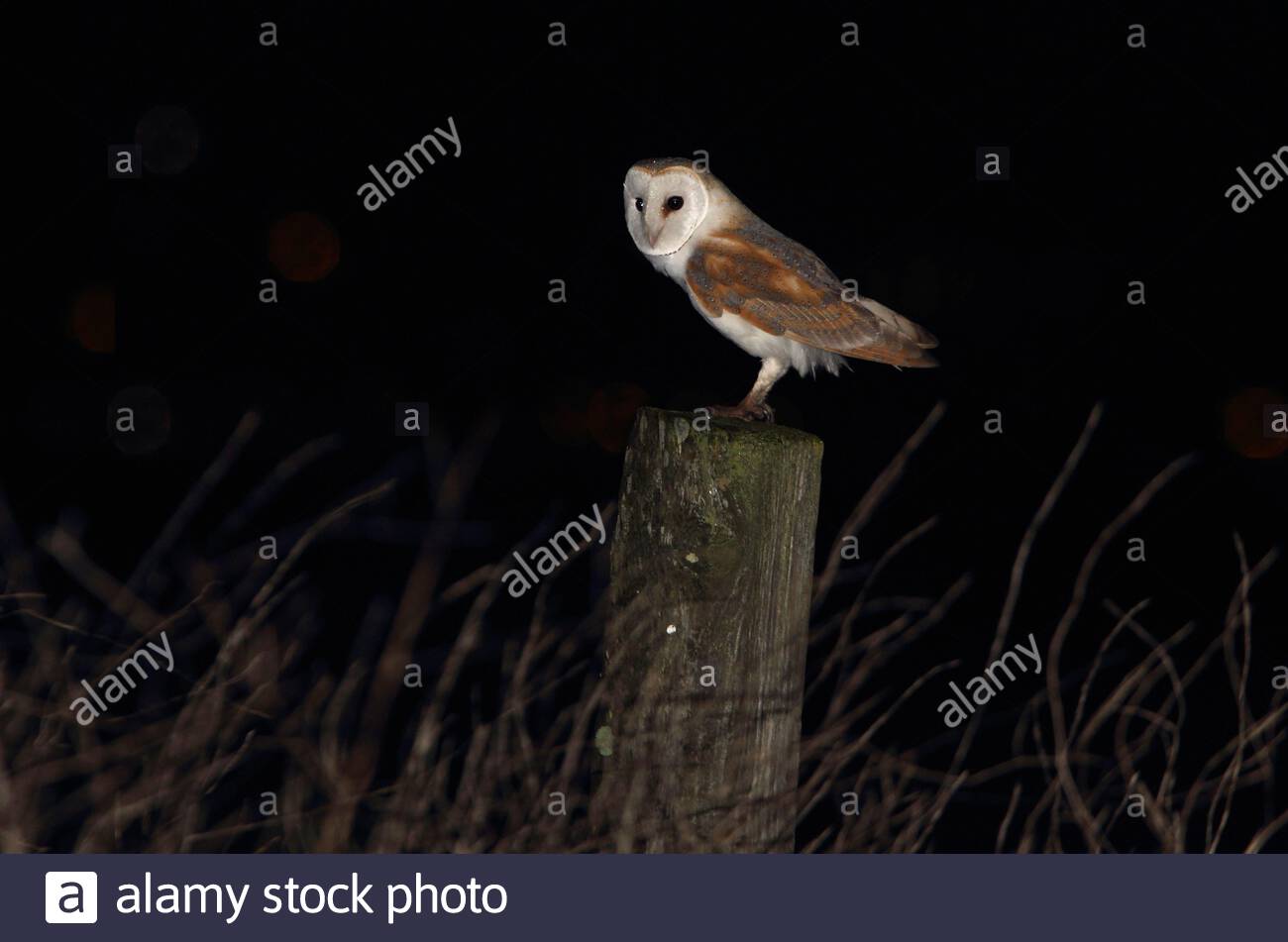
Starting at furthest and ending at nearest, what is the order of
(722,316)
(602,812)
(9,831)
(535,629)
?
(722,316) < (602,812) < (535,629) < (9,831)

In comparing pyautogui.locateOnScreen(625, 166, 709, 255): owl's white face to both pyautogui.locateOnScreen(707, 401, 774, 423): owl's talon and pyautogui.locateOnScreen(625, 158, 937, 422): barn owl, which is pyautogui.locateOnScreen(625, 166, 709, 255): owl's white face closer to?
pyautogui.locateOnScreen(625, 158, 937, 422): barn owl

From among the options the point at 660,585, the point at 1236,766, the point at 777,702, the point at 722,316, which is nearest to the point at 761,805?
the point at 777,702

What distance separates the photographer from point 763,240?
502cm

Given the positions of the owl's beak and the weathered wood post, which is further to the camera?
the owl's beak

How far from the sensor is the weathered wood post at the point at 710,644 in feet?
12.4

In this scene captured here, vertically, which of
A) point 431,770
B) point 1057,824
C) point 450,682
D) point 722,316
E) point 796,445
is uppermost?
point 722,316

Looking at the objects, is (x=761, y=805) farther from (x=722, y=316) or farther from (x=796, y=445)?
(x=722, y=316)

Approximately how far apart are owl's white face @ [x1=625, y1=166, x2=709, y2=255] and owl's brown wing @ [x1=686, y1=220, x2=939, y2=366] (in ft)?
0.32

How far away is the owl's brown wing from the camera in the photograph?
4898 mm

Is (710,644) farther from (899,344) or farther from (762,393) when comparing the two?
(899,344)

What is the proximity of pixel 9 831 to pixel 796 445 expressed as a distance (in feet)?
7.06

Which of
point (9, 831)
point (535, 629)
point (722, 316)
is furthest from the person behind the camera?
point (722, 316)

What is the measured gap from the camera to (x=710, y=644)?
12.5ft

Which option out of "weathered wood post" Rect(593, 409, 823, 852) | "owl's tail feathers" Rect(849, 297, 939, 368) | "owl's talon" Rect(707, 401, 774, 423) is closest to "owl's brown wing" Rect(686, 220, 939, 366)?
"owl's tail feathers" Rect(849, 297, 939, 368)
